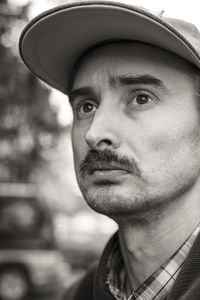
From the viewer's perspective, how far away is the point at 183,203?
9.00 feet

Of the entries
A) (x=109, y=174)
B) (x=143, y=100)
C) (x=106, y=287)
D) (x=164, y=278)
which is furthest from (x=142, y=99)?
(x=106, y=287)

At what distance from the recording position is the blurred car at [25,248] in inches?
394

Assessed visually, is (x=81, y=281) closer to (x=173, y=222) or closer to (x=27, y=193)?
(x=173, y=222)

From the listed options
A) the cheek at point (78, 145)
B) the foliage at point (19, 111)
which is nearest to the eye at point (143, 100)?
the cheek at point (78, 145)

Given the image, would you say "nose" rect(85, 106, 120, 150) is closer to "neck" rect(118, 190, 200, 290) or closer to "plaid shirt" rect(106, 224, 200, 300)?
"neck" rect(118, 190, 200, 290)

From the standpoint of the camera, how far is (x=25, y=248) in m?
10.1

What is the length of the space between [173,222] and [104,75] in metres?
0.78

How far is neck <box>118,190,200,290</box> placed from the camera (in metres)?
2.74

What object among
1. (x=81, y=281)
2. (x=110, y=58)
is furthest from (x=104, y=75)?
(x=81, y=281)

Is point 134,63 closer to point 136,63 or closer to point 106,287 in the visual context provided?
point 136,63

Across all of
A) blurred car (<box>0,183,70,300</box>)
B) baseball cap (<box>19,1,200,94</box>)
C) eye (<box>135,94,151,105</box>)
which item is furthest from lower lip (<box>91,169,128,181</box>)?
blurred car (<box>0,183,70,300</box>)

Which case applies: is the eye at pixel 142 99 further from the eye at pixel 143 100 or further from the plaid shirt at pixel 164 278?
the plaid shirt at pixel 164 278

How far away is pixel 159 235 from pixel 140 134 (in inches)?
19.8

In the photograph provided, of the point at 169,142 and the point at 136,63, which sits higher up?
the point at 136,63
